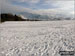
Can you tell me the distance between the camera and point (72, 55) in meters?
3.54

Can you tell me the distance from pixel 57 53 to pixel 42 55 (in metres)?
0.59

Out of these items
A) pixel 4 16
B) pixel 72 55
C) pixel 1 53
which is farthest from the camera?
pixel 4 16

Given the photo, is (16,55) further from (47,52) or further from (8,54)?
(47,52)

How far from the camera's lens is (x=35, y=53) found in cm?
393

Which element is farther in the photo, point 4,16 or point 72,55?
point 4,16

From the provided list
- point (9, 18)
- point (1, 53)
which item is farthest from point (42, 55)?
point (9, 18)

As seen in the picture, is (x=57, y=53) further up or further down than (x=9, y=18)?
further down

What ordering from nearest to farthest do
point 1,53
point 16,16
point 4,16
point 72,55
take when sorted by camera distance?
point 72,55, point 1,53, point 4,16, point 16,16

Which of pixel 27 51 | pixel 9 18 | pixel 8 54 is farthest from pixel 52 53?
pixel 9 18

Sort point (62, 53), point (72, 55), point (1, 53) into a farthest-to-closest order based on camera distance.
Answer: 1. point (1, 53)
2. point (62, 53)
3. point (72, 55)

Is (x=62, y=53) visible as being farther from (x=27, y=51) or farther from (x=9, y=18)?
(x=9, y=18)

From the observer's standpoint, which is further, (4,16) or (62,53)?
(4,16)

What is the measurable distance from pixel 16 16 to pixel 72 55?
79.8 feet

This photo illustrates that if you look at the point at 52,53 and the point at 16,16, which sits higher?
the point at 16,16
